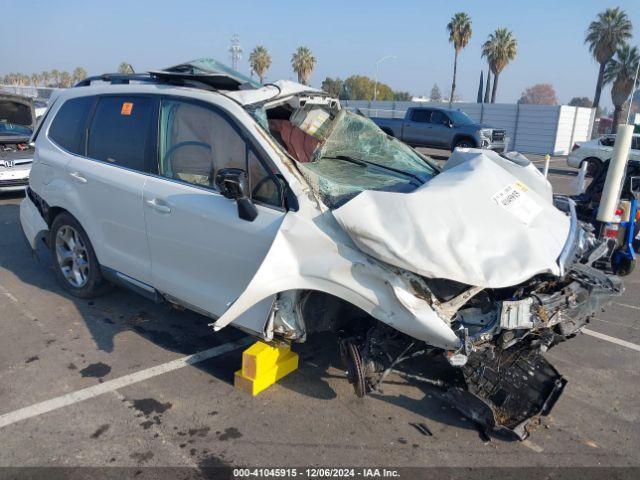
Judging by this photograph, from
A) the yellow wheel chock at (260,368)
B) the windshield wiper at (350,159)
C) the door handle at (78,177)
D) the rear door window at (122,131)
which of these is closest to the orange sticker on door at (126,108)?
the rear door window at (122,131)

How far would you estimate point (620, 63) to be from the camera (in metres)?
42.3

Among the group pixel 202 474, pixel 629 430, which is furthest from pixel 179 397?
pixel 629 430

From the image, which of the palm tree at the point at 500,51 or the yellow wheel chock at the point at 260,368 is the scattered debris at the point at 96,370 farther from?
the palm tree at the point at 500,51

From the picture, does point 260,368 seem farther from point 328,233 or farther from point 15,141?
point 15,141

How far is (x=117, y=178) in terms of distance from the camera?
4.20 meters

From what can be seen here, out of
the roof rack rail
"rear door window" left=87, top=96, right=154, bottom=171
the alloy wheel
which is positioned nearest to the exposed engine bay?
"rear door window" left=87, top=96, right=154, bottom=171

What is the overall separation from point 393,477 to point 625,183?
505 centimetres

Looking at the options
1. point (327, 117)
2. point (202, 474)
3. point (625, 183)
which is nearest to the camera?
point (202, 474)

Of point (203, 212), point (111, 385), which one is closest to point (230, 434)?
point (111, 385)

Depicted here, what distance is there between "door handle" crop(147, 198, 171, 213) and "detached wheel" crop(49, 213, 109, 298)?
1.14 m

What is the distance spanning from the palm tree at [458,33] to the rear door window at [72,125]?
Result: 4763cm

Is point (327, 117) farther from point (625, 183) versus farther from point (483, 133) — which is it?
point (483, 133)

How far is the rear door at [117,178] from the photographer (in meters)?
4.09

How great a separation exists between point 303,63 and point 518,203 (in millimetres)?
58235
